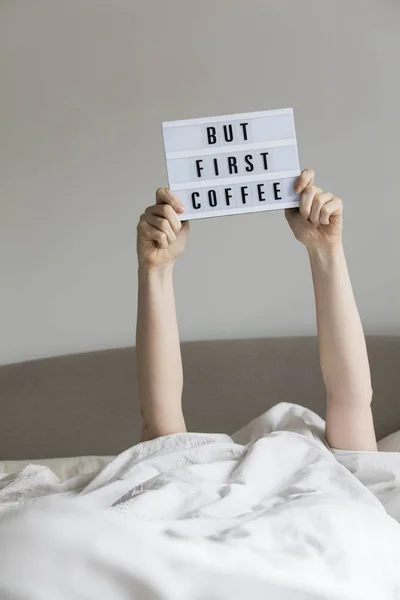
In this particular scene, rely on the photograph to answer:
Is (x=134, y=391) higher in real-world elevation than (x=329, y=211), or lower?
lower

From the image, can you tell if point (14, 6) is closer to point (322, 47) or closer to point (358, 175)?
point (322, 47)

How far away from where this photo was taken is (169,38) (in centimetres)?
216

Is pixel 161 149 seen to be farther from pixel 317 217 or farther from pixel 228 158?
pixel 317 217

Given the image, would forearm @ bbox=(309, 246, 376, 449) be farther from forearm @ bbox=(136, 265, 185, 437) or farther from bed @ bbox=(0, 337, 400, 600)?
forearm @ bbox=(136, 265, 185, 437)

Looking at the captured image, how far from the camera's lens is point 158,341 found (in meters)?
1.45

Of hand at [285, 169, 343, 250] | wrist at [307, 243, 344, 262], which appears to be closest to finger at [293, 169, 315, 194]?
hand at [285, 169, 343, 250]

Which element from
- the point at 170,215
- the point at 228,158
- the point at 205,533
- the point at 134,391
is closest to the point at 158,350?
the point at 170,215

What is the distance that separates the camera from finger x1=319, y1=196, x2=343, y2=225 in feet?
4.42

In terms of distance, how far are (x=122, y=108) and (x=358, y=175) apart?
0.67 meters

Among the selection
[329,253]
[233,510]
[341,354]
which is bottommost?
[233,510]

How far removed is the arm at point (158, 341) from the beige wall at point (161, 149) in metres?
0.75

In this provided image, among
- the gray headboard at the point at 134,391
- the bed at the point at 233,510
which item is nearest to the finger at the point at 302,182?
the bed at the point at 233,510

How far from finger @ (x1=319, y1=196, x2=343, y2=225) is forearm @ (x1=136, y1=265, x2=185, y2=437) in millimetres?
293

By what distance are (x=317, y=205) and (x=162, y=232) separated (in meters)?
0.27
